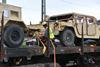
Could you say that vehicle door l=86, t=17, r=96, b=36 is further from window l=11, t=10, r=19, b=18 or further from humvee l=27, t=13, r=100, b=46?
window l=11, t=10, r=19, b=18

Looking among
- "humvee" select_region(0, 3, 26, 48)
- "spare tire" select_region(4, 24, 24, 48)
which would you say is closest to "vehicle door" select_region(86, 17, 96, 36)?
"humvee" select_region(0, 3, 26, 48)

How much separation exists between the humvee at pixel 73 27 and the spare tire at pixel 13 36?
5.45ft

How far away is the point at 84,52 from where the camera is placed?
42.0 feet

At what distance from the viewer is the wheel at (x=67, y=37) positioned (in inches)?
481

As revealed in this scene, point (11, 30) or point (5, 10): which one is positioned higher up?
Result: point (5, 10)

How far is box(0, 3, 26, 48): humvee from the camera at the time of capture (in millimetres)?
9594

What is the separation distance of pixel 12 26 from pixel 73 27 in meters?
3.72

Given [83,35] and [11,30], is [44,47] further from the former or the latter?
[83,35]

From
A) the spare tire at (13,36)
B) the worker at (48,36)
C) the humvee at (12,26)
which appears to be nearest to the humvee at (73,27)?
the worker at (48,36)

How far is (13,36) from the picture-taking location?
9766 millimetres

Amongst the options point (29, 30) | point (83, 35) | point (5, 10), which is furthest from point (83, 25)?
point (5, 10)

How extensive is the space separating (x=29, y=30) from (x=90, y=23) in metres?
3.59

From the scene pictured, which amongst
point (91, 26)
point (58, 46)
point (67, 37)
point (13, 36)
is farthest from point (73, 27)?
point (13, 36)

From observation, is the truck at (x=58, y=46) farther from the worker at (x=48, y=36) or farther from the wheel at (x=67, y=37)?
the worker at (x=48, y=36)
